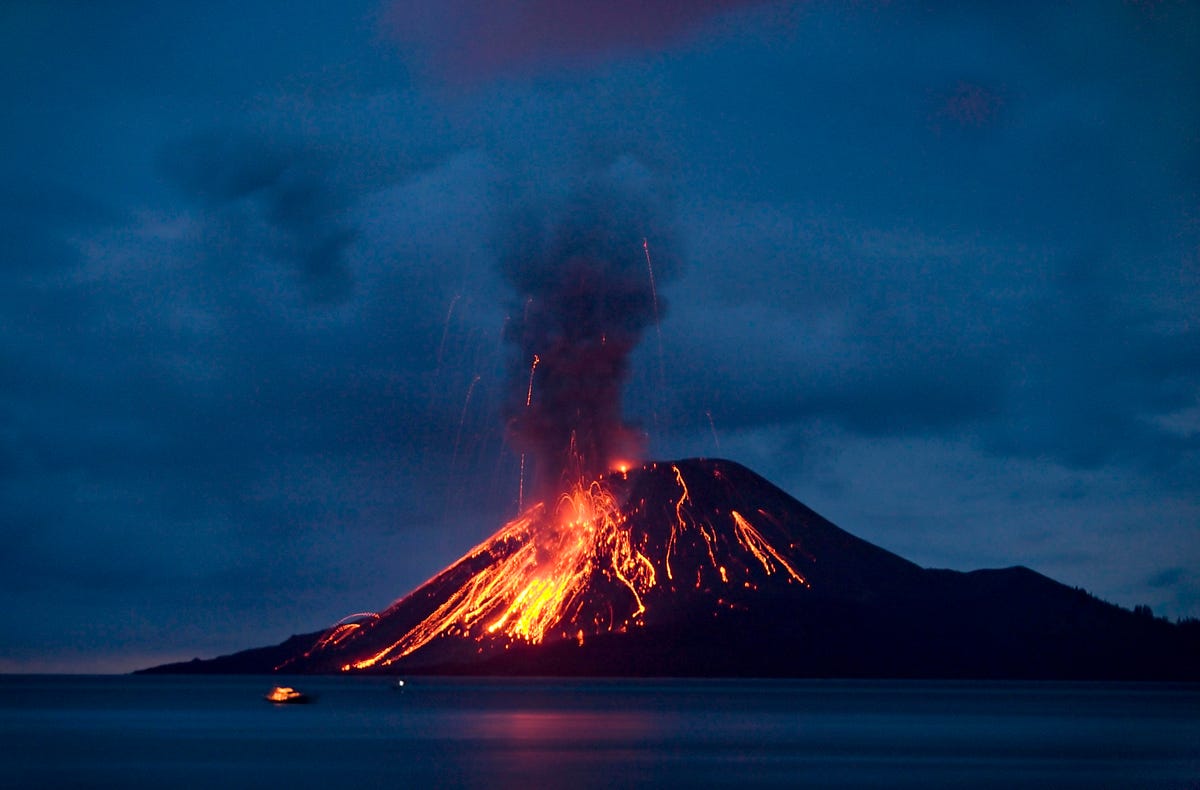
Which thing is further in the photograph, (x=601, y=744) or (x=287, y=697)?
(x=287, y=697)

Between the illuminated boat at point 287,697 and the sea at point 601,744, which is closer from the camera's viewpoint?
the sea at point 601,744

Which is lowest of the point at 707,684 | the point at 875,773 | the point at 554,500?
the point at 875,773

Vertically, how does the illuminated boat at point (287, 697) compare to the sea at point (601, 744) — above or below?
above

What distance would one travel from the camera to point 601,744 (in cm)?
7719

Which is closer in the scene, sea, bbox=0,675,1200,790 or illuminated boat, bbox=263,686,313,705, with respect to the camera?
sea, bbox=0,675,1200,790

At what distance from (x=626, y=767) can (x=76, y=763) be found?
2396cm

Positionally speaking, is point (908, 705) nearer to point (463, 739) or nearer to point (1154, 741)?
point (1154, 741)

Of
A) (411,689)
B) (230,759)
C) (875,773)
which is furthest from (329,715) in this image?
(411,689)

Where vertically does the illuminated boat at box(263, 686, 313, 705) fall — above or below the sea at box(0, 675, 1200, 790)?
above

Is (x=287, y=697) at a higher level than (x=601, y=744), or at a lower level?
higher

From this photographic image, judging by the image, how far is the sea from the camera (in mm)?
59156

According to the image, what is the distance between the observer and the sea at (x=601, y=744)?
5916 cm

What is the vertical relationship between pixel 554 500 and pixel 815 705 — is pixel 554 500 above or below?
above

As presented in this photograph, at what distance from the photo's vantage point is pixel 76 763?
67.6 metres
